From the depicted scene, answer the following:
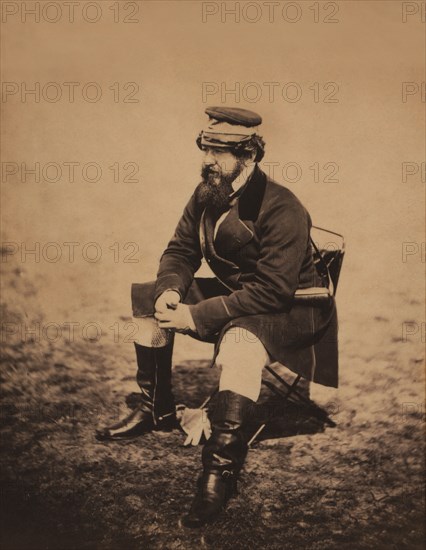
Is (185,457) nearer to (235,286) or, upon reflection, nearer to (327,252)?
(235,286)

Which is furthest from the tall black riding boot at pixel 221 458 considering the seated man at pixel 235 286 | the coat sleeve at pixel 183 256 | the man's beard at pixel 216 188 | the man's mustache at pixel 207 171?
the man's mustache at pixel 207 171

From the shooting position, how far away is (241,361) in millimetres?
3158

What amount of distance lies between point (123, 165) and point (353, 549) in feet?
6.43

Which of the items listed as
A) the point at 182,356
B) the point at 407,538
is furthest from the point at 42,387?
the point at 407,538

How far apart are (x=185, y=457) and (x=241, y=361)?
534 mm

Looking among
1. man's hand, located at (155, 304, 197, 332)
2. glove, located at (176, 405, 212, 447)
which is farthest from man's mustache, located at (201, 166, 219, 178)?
glove, located at (176, 405, 212, 447)

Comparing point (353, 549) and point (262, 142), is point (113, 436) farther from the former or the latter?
point (262, 142)

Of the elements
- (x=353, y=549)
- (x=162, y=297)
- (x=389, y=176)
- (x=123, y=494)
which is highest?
(x=389, y=176)

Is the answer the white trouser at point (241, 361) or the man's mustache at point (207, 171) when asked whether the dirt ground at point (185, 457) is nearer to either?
the white trouser at point (241, 361)

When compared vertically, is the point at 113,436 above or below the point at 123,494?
above

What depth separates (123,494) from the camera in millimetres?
3391

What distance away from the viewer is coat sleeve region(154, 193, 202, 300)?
3250 mm

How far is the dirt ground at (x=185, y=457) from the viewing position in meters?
3.35

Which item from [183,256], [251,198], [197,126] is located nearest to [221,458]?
[183,256]
